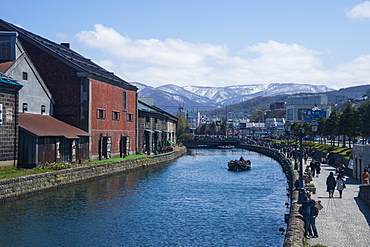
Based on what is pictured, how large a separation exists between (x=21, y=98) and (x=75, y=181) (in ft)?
41.1

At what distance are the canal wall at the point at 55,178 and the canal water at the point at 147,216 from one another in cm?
90

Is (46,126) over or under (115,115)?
under

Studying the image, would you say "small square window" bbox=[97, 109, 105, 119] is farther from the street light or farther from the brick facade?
the street light

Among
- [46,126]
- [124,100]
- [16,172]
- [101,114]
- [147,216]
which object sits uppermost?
[124,100]

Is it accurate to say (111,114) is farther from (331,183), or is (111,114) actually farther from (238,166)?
(331,183)

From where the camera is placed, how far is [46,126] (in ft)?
176

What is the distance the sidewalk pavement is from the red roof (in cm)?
2972

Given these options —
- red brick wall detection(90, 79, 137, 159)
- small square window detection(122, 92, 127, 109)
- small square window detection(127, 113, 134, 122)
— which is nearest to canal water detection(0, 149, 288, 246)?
red brick wall detection(90, 79, 137, 159)

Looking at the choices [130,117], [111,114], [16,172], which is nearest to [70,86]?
[111,114]

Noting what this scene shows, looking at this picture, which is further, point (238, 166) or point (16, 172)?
point (238, 166)

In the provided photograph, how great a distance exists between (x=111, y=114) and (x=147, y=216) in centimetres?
3949

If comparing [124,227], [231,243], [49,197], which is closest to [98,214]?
[124,227]

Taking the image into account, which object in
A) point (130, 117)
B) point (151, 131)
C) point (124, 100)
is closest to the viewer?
point (124, 100)

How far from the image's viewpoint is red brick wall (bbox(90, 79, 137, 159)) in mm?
65125
